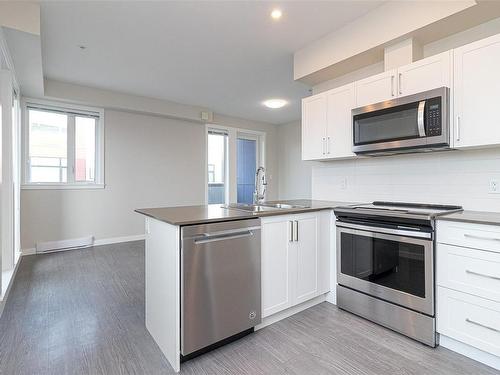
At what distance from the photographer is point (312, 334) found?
2.06 meters

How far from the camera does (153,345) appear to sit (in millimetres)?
1923

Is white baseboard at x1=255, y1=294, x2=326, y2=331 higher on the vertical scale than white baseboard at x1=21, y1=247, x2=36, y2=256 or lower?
lower

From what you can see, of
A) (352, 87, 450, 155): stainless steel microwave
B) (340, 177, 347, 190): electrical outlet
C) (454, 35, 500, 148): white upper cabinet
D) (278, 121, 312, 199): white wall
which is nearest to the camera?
(454, 35, 500, 148): white upper cabinet

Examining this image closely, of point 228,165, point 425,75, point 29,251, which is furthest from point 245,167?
point 425,75

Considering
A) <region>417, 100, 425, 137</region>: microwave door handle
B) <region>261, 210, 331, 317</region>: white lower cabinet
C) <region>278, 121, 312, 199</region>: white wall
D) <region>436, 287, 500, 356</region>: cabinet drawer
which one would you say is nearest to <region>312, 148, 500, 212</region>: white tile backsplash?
<region>417, 100, 425, 137</region>: microwave door handle

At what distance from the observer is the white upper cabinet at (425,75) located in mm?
2047

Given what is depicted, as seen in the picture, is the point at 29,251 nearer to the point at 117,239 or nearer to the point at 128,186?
the point at 117,239

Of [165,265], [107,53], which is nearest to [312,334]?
[165,265]

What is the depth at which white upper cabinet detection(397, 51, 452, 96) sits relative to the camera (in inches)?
80.6

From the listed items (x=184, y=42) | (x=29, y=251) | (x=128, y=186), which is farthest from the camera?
(x=128, y=186)

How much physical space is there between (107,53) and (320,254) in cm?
336

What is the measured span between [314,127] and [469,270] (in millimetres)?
1918

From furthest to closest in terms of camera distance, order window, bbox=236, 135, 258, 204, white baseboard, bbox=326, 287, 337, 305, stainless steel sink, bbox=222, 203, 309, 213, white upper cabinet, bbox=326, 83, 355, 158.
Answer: window, bbox=236, 135, 258, 204 < white upper cabinet, bbox=326, 83, 355, 158 < white baseboard, bbox=326, 287, 337, 305 < stainless steel sink, bbox=222, 203, 309, 213

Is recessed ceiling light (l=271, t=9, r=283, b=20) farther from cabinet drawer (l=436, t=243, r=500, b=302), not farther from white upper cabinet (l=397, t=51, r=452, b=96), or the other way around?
cabinet drawer (l=436, t=243, r=500, b=302)
